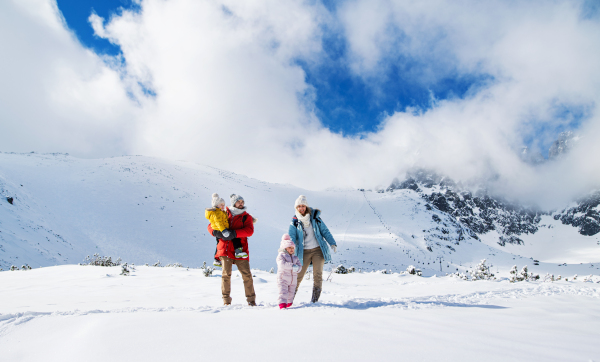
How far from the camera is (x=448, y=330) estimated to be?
126 inches

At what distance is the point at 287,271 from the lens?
195 inches

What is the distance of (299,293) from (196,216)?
2758 cm

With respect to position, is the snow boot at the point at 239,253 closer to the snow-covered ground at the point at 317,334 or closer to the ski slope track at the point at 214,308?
the ski slope track at the point at 214,308

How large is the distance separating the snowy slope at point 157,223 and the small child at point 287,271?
1832 centimetres

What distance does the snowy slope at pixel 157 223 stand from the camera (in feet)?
68.9

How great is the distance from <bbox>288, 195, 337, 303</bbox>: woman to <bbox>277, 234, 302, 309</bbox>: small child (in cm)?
32

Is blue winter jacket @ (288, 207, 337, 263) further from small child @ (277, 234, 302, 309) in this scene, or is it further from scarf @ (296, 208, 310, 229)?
small child @ (277, 234, 302, 309)

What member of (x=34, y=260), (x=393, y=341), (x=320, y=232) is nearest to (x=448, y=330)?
(x=393, y=341)

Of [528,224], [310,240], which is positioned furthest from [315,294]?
[528,224]

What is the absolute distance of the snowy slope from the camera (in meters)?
21.0

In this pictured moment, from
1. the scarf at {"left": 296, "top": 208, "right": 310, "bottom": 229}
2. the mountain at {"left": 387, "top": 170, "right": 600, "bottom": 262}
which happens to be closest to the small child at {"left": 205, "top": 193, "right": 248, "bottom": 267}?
the scarf at {"left": 296, "top": 208, "right": 310, "bottom": 229}

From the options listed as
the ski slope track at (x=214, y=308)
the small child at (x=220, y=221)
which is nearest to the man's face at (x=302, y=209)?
the small child at (x=220, y=221)

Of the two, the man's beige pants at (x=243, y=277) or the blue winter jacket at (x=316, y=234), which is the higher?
the blue winter jacket at (x=316, y=234)

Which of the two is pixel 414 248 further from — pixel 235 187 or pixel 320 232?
pixel 320 232
